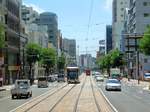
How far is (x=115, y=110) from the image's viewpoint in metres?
32.8

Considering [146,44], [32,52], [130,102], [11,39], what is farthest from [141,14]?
[130,102]

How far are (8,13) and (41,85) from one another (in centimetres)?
2513

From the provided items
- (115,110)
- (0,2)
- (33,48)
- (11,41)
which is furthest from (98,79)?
(115,110)

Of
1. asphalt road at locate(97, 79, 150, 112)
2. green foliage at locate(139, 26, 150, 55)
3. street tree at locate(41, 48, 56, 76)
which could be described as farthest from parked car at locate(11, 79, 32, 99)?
street tree at locate(41, 48, 56, 76)

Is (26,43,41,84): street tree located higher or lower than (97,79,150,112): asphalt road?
higher

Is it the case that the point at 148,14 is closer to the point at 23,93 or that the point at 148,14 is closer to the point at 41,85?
the point at 41,85

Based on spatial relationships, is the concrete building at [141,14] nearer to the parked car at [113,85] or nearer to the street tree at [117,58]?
the street tree at [117,58]

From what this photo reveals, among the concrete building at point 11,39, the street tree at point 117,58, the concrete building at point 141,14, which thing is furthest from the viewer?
the street tree at point 117,58

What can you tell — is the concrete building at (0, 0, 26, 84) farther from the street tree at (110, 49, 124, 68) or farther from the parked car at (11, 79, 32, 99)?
the street tree at (110, 49, 124, 68)

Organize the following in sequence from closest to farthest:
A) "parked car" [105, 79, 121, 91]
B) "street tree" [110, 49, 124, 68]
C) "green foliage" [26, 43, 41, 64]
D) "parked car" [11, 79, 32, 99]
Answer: "parked car" [11, 79, 32, 99] → "parked car" [105, 79, 121, 91] → "green foliage" [26, 43, 41, 64] → "street tree" [110, 49, 124, 68]

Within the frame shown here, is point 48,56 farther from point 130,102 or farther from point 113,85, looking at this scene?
point 130,102

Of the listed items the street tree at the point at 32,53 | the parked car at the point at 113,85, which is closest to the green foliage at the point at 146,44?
the parked car at the point at 113,85

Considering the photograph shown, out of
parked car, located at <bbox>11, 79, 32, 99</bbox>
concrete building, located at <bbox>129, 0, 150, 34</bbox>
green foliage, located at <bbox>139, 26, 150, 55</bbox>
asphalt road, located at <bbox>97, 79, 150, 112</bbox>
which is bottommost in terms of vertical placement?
asphalt road, located at <bbox>97, 79, 150, 112</bbox>

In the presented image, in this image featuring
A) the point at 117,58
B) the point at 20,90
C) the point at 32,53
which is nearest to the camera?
the point at 20,90
